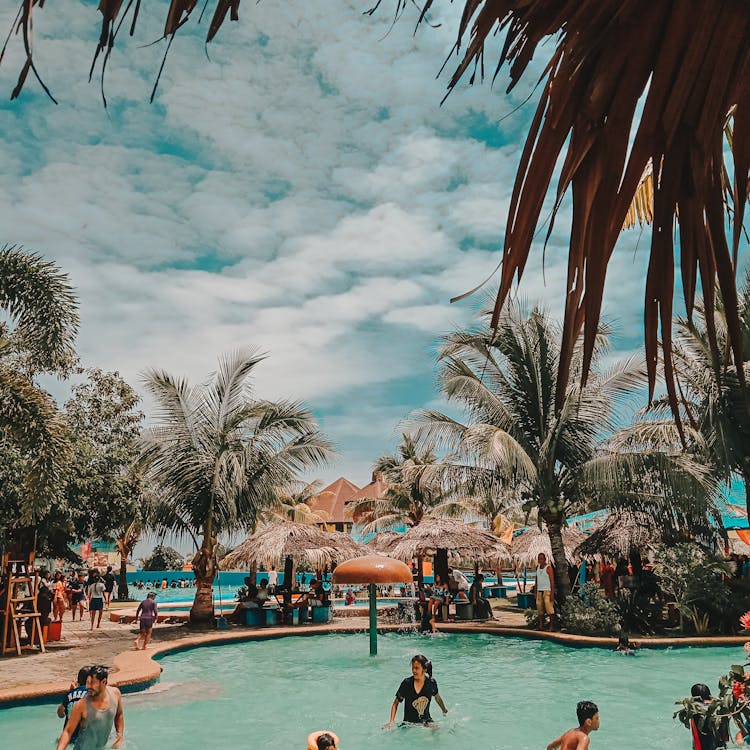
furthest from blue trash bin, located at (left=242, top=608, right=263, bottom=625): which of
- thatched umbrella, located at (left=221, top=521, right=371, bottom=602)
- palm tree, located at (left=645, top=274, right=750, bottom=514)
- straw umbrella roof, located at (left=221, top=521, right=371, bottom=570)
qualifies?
palm tree, located at (left=645, top=274, right=750, bottom=514)

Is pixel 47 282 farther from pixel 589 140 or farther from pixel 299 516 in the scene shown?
pixel 299 516

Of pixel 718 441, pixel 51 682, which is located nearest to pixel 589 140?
pixel 51 682

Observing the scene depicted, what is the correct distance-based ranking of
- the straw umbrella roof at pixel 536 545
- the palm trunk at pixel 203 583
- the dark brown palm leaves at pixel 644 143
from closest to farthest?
the dark brown palm leaves at pixel 644 143, the palm trunk at pixel 203 583, the straw umbrella roof at pixel 536 545

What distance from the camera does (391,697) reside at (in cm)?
1145

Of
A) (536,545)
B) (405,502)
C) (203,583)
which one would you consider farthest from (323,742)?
A: (405,502)

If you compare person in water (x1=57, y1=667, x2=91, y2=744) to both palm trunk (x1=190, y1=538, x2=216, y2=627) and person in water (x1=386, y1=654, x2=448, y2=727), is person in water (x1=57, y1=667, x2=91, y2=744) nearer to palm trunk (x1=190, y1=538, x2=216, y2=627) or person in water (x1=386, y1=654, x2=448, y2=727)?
person in water (x1=386, y1=654, x2=448, y2=727)

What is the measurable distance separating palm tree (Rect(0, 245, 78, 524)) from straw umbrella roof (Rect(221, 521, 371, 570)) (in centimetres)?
688

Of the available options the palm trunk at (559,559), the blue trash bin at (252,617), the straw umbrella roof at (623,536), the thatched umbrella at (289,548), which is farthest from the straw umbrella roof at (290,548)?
the straw umbrella roof at (623,536)

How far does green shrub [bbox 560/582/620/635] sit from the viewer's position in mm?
14688

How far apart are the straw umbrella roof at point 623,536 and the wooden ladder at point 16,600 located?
13.0 meters

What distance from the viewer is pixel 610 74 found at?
1.19 meters

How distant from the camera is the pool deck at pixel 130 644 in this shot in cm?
1006

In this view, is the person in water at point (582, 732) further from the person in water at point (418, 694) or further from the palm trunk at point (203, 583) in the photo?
the palm trunk at point (203, 583)

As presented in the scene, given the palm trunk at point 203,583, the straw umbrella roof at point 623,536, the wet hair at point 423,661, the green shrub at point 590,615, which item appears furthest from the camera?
the palm trunk at point 203,583
